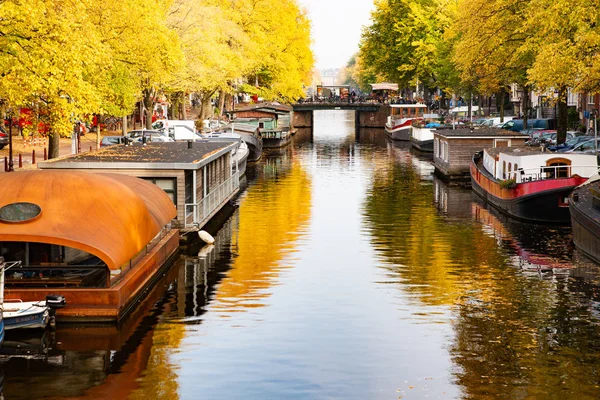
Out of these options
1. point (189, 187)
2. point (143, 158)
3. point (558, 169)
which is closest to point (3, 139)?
point (143, 158)

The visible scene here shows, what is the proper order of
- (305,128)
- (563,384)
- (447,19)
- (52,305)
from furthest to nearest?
(305,128)
(447,19)
(52,305)
(563,384)

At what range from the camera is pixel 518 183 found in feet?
146

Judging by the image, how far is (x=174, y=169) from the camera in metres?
37.6

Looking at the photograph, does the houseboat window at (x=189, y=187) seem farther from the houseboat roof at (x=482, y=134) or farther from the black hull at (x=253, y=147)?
the black hull at (x=253, y=147)

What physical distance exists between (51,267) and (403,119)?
8464 centimetres

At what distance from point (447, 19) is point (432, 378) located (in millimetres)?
95577

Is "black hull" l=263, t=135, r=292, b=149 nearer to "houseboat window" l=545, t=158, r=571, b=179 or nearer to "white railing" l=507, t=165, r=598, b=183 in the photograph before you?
"white railing" l=507, t=165, r=598, b=183

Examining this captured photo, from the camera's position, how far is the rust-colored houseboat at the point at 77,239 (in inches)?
994

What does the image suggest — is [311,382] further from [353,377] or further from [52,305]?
[52,305]

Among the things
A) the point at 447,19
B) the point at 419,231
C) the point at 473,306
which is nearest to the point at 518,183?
the point at 419,231

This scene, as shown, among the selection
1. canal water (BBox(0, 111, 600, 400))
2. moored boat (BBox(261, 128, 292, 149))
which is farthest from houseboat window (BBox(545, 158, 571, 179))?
moored boat (BBox(261, 128, 292, 149))

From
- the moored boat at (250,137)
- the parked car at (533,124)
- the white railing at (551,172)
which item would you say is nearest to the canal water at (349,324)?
the white railing at (551,172)

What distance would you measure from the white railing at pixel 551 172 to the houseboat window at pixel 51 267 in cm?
2167

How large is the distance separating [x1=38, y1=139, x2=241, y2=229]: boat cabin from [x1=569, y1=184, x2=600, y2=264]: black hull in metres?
13.1
